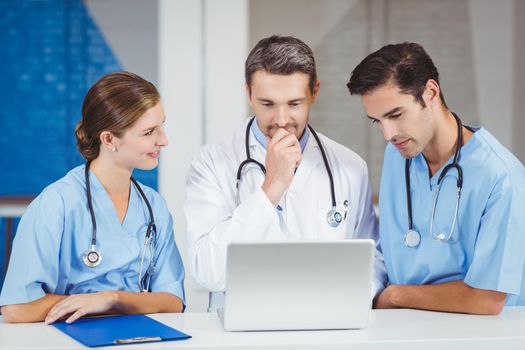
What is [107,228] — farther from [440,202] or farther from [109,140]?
[440,202]

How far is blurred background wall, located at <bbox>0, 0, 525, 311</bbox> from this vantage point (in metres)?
3.89

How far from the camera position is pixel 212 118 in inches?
154

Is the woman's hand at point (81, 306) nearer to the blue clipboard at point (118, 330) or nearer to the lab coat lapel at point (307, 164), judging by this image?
the blue clipboard at point (118, 330)

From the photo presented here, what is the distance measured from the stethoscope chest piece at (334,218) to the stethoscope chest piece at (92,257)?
673 mm

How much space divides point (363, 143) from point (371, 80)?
97.8 inches

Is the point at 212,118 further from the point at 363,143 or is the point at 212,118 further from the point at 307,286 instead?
the point at 307,286

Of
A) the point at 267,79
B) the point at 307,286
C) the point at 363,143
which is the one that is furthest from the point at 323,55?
the point at 307,286

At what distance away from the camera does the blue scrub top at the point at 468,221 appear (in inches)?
70.8

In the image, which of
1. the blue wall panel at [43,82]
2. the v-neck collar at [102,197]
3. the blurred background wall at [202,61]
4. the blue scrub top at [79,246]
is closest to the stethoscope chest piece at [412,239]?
the blue scrub top at [79,246]


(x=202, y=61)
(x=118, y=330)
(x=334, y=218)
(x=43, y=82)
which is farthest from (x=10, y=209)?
(x=118, y=330)

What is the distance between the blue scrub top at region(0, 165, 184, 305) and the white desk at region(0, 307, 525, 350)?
0.18m

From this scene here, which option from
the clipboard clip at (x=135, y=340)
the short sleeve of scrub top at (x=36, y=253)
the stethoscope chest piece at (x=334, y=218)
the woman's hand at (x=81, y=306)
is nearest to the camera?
the clipboard clip at (x=135, y=340)

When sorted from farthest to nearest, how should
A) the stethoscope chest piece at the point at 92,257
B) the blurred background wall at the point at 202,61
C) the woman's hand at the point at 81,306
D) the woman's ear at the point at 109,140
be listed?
the blurred background wall at the point at 202,61 < the woman's ear at the point at 109,140 < the stethoscope chest piece at the point at 92,257 < the woman's hand at the point at 81,306

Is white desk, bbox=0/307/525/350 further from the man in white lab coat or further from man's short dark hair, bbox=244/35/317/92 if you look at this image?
man's short dark hair, bbox=244/35/317/92
